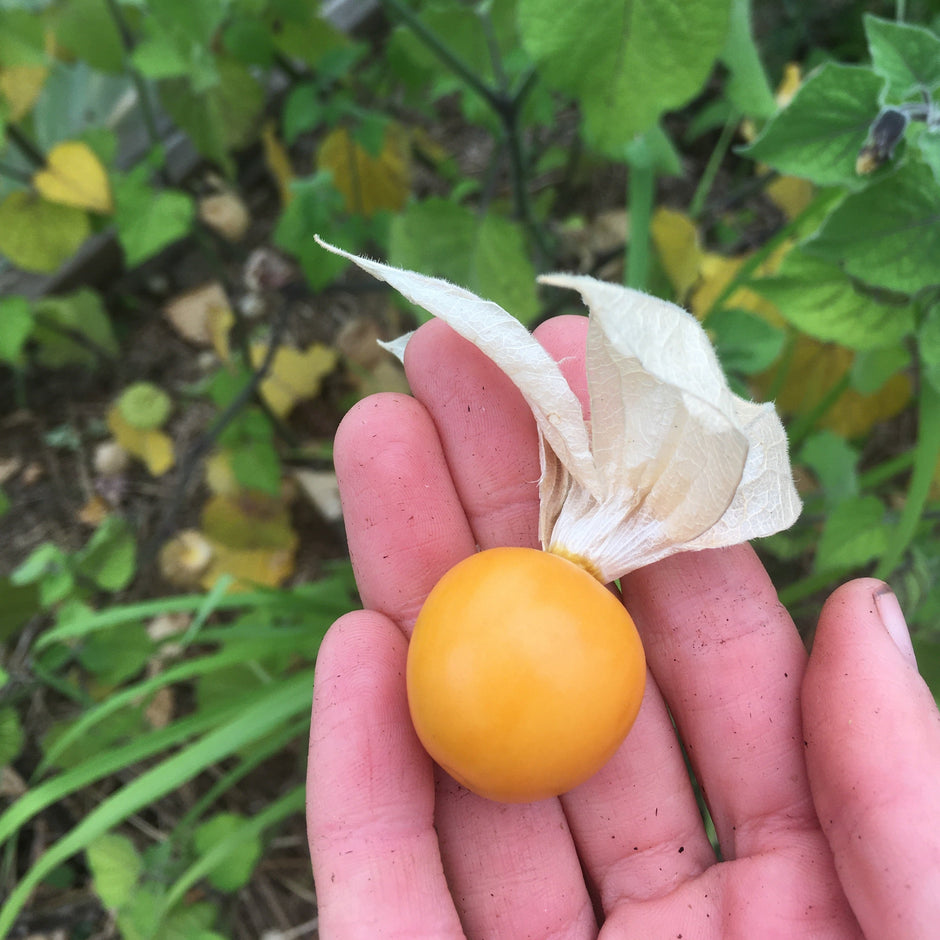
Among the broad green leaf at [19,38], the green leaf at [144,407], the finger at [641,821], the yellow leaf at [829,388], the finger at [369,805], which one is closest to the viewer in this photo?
the finger at [369,805]

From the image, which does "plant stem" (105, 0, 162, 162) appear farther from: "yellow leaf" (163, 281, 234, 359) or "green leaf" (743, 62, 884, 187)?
"green leaf" (743, 62, 884, 187)

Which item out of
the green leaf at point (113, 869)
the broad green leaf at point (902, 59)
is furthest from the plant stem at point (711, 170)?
the green leaf at point (113, 869)

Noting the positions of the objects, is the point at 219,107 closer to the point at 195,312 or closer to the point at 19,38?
the point at 19,38

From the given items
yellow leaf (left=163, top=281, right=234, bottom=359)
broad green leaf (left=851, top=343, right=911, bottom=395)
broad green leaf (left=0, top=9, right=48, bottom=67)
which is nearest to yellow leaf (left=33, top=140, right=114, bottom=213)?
broad green leaf (left=0, top=9, right=48, bottom=67)

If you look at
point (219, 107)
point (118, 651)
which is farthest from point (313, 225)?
point (118, 651)

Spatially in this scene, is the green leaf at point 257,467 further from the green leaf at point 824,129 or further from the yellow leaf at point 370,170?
the green leaf at point 824,129
